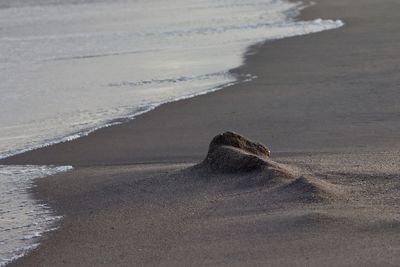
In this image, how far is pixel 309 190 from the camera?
19.3ft

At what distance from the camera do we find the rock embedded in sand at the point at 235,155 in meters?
6.45

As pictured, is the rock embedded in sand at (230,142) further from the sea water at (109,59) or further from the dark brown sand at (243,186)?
the sea water at (109,59)

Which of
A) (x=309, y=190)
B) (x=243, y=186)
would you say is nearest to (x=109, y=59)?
(x=243, y=186)

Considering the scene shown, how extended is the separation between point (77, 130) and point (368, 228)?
475cm

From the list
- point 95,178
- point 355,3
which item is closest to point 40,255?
point 95,178

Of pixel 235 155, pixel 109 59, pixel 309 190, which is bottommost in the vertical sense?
pixel 309 190

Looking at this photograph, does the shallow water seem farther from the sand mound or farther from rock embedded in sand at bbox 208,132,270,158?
the sand mound

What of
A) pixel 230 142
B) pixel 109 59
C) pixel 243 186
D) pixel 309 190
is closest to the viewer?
pixel 309 190

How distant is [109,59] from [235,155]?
30.7ft

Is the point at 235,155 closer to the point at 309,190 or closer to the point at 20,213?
the point at 309,190

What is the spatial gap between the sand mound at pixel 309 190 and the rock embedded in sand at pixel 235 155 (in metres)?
0.45

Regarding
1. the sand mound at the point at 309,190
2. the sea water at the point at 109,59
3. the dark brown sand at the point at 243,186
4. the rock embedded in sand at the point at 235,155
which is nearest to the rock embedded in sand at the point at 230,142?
the rock embedded in sand at the point at 235,155

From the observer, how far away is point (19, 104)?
11.0 metres

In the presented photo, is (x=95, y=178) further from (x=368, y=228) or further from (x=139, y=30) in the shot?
(x=139, y=30)
